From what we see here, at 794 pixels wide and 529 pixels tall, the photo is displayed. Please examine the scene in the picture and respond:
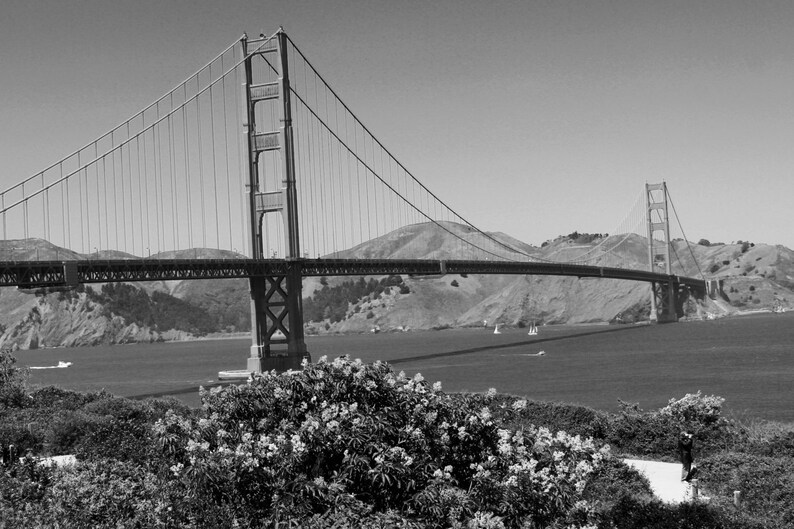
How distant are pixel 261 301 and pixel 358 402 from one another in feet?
187

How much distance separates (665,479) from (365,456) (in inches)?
491

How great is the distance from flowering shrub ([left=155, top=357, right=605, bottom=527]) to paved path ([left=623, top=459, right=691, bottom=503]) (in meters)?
7.00

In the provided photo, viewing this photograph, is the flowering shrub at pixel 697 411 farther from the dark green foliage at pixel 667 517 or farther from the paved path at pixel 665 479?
the dark green foliage at pixel 667 517

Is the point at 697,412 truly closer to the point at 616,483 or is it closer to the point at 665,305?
the point at 616,483

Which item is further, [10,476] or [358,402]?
[10,476]

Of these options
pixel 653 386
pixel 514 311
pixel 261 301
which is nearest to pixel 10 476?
pixel 653 386

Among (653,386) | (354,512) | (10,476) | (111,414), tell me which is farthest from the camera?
(653,386)

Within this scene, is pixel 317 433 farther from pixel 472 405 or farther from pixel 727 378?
pixel 727 378

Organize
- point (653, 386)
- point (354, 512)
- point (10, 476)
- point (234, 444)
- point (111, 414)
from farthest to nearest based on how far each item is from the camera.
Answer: point (653, 386), point (111, 414), point (10, 476), point (234, 444), point (354, 512)

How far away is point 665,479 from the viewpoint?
21.4 metres

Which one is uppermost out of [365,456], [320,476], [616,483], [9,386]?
[365,456]

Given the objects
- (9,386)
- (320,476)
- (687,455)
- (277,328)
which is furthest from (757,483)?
(277,328)

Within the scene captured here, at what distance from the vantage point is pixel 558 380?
64.6 meters

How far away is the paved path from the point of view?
63.1 feet
